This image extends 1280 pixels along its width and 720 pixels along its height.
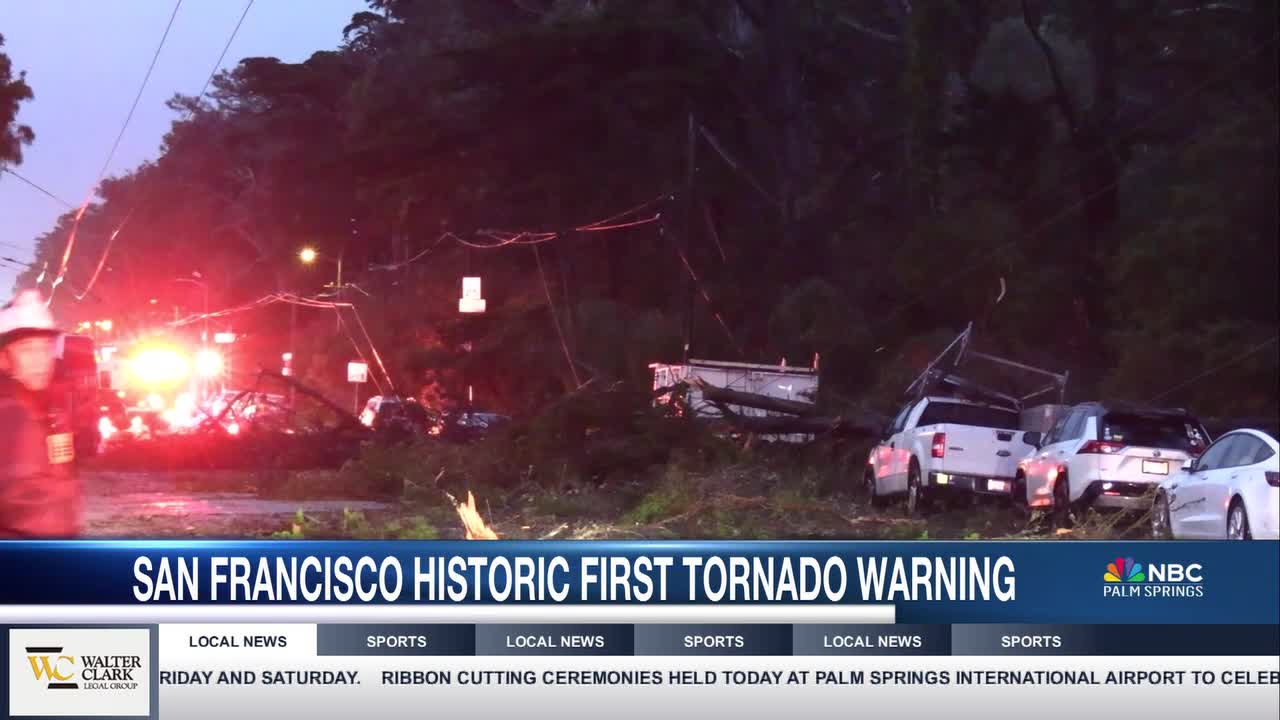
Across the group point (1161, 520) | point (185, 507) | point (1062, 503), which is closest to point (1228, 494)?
point (1161, 520)

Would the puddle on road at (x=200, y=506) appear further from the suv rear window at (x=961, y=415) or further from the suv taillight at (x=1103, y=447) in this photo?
the suv taillight at (x=1103, y=447)

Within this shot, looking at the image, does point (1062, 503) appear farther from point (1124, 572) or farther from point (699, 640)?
point (699, 640)

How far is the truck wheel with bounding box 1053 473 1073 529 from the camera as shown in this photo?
19372 mm

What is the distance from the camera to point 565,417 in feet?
81.5

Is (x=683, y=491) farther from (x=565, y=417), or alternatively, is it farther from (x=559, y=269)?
(x=559, y=269)

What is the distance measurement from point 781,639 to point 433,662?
1923 mm

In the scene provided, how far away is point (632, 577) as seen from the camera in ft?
32.5

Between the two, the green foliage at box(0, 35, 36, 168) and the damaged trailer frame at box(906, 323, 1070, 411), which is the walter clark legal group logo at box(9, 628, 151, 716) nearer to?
the damaged trailer frame at box(906, 323, 1070, 411)

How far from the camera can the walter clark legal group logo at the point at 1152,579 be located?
10055 mm

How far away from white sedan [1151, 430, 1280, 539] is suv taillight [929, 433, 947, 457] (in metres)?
5.21

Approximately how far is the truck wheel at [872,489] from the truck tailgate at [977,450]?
2.09 metres

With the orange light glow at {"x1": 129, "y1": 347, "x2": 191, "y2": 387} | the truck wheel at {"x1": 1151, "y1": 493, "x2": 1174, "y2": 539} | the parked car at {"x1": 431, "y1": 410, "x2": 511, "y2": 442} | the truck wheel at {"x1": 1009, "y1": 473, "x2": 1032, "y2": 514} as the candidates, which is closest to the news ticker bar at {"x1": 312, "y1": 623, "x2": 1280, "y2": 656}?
the truck wheel at {"x1": 1151, "y1": 493, "x2": 1174, "y2": 539}

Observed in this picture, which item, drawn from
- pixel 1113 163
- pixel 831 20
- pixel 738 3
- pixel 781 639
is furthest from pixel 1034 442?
pixel 831 20

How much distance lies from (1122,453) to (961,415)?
402 cm
